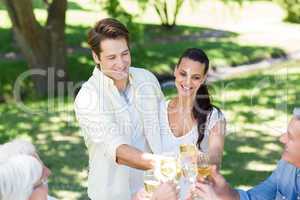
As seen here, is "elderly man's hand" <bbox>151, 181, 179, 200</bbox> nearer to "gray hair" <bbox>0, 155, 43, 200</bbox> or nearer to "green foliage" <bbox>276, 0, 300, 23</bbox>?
"gray hair" <bbox>0, 155, 43, 200</bbox>

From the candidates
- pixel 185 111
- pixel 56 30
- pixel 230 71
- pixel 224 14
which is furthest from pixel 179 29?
pixel 185 111

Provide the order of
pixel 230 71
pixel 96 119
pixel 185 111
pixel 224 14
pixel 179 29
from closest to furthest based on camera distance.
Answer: pixel 96 119 → pixel 185 111 → pixel 230 71 → pixel 179 29 → pixel 224 14

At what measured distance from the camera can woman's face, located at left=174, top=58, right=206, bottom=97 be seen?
11.5 feet

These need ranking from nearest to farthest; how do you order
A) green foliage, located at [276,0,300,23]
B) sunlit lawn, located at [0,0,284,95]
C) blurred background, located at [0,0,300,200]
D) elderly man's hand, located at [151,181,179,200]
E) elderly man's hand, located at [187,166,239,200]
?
elderly man's hand, located at [151,181,179,200] → elderly man's hand, located at [187,166,239,200] → blurred background, located at [0,0,300,200] → sunlit lawn, located at [0,0,284,95] → green foliage, located at [276,0,300,23]

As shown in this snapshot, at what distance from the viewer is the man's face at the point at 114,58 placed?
336 centimetres

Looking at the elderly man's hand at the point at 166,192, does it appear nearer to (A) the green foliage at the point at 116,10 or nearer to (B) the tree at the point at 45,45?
(B) the tree at the point at 45,45

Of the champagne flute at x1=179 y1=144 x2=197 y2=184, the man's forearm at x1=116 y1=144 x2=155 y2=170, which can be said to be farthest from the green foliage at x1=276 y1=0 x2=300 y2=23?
the champagne flute at x1=179 y1=144 x2=197 y2=184

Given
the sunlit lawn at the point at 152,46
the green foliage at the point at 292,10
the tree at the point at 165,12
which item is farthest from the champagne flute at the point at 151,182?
the green foliage at the point at 292,10

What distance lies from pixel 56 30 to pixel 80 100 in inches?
322

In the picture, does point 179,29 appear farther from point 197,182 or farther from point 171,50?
point 197,182

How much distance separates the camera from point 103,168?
3627 mm

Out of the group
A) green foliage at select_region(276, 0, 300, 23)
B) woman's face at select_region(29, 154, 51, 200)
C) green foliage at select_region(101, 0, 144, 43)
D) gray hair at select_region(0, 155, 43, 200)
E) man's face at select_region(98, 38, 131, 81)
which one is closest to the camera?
gray hair at select_region(0, 155, 43, 200)

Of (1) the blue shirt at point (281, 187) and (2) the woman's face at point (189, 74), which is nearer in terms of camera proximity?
(1) the blue shirt at point (281, 187)

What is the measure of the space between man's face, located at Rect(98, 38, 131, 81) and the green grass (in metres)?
2.82
